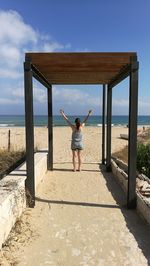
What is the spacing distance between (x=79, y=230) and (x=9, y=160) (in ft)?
16.0

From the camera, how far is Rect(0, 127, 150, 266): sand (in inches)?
181

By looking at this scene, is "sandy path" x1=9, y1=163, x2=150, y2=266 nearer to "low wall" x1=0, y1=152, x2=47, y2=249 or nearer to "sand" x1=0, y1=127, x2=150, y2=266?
"sand" x1=0, y1=127, x2=150, y2=266

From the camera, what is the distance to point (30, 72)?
6.63 metres

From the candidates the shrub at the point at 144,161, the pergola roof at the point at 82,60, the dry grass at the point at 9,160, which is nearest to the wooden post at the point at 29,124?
the pergola roof at the point at 82,60

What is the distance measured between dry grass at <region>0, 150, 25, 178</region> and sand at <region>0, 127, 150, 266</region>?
40.2 inches

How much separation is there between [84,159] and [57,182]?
4.74 metres

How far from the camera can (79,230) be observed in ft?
18.3

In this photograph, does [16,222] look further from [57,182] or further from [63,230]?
[57,182]

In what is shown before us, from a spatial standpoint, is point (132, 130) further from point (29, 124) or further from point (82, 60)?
point (29, 124)

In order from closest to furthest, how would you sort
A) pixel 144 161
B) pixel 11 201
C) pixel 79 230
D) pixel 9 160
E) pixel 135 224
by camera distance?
1. pixel 11 201
2. pixel 79 230
3. pixel 135 224
4. pixel 9 160
5. pixel 144 161

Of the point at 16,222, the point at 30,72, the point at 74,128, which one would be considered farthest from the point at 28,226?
the point at 74,128

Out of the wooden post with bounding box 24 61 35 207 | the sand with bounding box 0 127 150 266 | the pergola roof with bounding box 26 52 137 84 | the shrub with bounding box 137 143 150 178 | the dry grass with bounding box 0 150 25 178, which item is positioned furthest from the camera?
the shrub with bounding box 137 143 150 178

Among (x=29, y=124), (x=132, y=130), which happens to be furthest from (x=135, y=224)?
(x=29, y=124)

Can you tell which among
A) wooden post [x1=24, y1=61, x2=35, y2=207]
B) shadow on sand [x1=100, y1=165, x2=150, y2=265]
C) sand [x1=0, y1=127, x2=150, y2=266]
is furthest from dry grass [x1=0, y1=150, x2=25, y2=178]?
shadow on sand [x1=100, y1=165, x2=150, y2=265]
